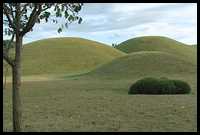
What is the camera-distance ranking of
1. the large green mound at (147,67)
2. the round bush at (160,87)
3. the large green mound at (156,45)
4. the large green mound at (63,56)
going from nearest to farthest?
the round bush at (160,87), the large green mound at (147,67), the large green mound at (63,56), the large green mound at (156,45)

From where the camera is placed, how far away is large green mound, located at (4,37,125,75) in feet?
327

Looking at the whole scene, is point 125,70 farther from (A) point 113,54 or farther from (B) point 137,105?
(A) point 113,54

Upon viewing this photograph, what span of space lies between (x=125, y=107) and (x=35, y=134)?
9.45 metres

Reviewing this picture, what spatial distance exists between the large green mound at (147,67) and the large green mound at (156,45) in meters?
68.7

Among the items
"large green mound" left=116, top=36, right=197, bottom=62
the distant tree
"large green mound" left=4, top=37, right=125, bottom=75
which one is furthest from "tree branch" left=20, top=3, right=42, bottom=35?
"large green mound" left=116, top=36, right=197, bottom=62

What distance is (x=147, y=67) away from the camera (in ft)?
206

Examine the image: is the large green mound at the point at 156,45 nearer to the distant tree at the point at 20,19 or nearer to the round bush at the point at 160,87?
the round bush at the point at 160,87

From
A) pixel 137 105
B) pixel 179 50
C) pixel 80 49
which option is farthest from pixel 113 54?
pixel 137 105

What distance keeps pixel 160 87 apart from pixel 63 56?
81296mm

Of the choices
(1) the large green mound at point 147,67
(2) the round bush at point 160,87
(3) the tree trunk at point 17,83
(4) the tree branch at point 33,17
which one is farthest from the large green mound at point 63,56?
(4) the tree branch at point 33,17

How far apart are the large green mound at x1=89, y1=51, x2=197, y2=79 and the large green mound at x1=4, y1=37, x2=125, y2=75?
2676cm

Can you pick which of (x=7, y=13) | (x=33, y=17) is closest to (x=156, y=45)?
(x=33, y=17)

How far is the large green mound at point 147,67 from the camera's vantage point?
59.4 metres

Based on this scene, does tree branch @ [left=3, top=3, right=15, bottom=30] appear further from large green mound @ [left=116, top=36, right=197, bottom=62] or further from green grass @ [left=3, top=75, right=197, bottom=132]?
large green mound @ [left=116, top=36, right=197, bottom=62]
